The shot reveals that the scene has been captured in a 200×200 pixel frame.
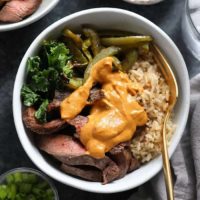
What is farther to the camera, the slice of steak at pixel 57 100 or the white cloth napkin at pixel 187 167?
the white cloth napkin at pixel 187 167

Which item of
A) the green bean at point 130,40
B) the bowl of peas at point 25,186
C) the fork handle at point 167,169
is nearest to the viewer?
the fork handle at point 167,169

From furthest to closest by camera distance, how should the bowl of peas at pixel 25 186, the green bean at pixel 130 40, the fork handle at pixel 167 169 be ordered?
the bowl of peas at pixel 25 186, the green bean at pixel 130 40, the fork handle at pixel 167 169

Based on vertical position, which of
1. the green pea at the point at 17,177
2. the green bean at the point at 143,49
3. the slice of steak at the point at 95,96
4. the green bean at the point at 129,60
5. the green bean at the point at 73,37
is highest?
the green bean at the point at 73,37

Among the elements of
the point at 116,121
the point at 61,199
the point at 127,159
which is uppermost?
the point at 116,121

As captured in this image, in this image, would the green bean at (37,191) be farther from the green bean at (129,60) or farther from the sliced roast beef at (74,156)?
the green bean at (129,60)

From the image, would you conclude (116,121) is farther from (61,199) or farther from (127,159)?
(61,199)

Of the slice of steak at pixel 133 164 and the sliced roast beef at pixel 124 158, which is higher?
the sliced roast beef at pixel 124 158

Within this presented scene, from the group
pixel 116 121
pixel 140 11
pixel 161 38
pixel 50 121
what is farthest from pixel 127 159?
pixel 140 11

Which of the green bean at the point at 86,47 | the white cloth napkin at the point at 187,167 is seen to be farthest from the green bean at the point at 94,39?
the white cloth napkin at the point at 187,167
